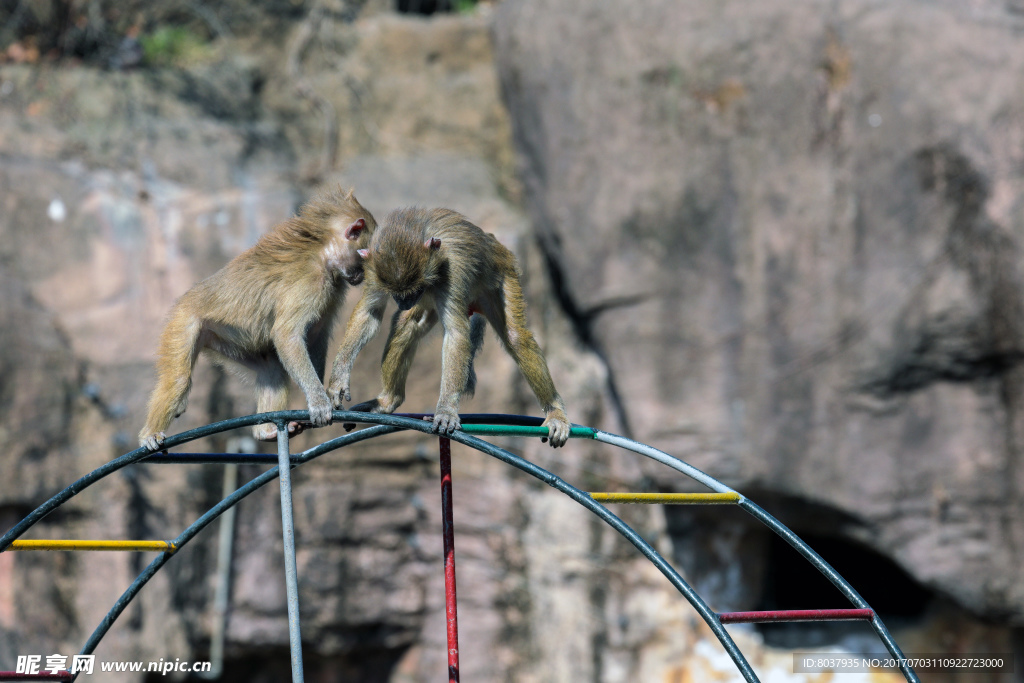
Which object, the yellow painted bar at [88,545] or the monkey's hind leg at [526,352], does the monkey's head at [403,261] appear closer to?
the monkey's hind leg at [526,352]

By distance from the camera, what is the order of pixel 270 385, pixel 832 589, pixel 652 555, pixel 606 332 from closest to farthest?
1. pixel 652 555
2. pixel 270 385
3. pixel 606 332
4. pixel 832 589

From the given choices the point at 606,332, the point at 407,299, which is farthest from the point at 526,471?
the point at 606,332

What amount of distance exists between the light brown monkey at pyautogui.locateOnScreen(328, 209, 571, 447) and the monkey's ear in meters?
0.17

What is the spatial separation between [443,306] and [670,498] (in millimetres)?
1252

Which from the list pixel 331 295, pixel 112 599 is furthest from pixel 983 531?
pixel 112 599

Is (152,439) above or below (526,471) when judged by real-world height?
above

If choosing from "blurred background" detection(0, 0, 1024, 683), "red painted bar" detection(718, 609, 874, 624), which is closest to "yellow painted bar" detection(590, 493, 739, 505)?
"red painted bar" detection(718, 609, 874, 624)

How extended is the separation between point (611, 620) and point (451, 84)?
497 centimetres

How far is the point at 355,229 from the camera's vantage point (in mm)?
4090

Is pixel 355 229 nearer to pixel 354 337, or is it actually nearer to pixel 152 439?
pixel 354 337

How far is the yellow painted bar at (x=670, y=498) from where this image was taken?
3.26 metres

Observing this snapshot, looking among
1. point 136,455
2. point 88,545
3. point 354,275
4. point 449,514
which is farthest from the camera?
point 354,275

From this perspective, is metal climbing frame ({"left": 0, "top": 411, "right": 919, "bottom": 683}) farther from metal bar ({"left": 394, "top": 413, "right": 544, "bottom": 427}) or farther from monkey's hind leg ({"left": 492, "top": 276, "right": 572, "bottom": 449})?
monkey's hind leg ({"left": 492, "top": 276, "right": 572, "bottom": 449})

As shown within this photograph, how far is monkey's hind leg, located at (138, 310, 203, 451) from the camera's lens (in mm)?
3848
